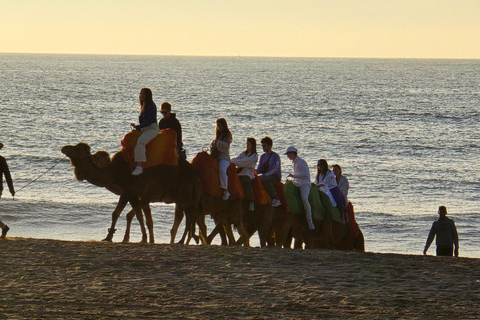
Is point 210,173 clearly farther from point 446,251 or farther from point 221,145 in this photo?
point 446,251

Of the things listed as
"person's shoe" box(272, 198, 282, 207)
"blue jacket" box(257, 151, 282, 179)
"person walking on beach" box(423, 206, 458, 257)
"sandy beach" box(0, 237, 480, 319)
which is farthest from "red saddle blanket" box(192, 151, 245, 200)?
"person walking on beach" box(423, 206, 458, 257)

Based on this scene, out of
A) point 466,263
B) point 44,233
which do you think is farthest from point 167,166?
point 44,233

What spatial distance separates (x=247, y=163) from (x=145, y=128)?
217cm

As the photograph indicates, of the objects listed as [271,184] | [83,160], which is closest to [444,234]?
[271,184]

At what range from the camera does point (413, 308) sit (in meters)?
9.15

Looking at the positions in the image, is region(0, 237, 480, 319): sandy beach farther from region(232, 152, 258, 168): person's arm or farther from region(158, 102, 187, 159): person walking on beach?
region(232, 152, 258, 168): person's arm

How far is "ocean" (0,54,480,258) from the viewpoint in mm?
29109

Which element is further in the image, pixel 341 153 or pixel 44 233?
pixel 341 153

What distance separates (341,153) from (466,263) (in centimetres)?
4246

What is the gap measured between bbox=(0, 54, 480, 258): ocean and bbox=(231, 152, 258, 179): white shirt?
3.29m

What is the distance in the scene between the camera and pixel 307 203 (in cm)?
1573

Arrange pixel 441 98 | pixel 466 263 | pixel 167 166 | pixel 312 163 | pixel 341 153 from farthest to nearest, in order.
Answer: pixel 441 98
pixel 341 153
pixel 312 163
pixel 167 166
pixel 466 263

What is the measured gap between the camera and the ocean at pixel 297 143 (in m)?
29.1

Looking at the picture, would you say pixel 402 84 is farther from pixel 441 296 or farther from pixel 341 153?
pixel 441 296
